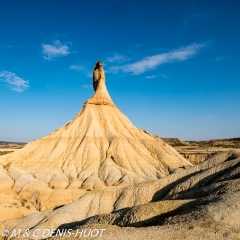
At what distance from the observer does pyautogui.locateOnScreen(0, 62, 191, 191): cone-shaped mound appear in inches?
1740

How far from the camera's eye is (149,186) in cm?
2552

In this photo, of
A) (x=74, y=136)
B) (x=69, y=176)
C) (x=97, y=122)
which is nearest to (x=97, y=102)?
(x=97, y=122)

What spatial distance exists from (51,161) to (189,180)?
1306 inches

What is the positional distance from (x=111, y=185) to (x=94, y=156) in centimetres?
1058

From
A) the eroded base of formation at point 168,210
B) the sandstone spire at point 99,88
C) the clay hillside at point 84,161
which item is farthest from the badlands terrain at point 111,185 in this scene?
the sandstone spire at point 99,88

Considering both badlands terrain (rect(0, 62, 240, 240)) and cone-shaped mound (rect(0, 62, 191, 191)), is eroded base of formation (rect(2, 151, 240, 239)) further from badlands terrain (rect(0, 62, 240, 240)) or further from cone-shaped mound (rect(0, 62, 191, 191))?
cone-shaped mound (rect(0, 62, 191, 191))

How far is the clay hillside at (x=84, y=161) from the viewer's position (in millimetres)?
37719

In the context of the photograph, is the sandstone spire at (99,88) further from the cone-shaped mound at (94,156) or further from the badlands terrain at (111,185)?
the badlands terrain at (111,185)

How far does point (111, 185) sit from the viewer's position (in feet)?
139

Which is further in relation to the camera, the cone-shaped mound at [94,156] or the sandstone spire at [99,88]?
the sandstone spire at [99,88]

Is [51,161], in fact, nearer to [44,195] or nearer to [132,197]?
[44,195]

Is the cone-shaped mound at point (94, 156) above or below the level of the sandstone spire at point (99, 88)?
below

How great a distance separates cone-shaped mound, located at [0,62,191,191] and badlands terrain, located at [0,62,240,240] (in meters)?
0.18

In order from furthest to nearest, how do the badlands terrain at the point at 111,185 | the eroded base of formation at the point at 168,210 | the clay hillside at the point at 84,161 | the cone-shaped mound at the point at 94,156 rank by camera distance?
the cone-shaped mound at the point at 94,156
the clay hillside at the point at 84,161
the badlands terrain at the point at 111,185
the eroded base of formation at the point at 168,210
